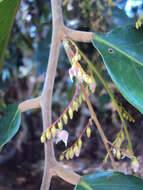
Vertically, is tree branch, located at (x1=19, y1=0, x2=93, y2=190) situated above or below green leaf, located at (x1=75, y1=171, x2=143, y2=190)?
above

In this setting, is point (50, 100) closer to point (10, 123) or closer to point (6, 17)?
point (10, 123)

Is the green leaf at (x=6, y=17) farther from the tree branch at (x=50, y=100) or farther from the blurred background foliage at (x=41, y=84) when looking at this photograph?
the blurred background foliage at (x=41, y=84)

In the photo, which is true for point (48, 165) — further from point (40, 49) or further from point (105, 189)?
point (40, 49)

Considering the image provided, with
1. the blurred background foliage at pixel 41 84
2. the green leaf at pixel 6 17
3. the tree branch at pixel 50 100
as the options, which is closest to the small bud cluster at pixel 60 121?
the tree branch at pixel 50 100

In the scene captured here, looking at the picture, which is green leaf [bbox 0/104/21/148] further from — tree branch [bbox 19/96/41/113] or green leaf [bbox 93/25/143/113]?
green leaf [bbox 93/25/143/113]

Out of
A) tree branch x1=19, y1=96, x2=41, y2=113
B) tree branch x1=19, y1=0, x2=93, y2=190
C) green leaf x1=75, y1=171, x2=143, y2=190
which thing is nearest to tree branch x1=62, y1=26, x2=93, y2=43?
tree branch x1=19, y1=0, x2=93, y2=190

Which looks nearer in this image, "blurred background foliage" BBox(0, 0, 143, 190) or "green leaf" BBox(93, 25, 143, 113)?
"green leaf" BBox(93, 25, 143, 113)

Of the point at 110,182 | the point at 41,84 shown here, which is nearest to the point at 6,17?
the point at 110,182
